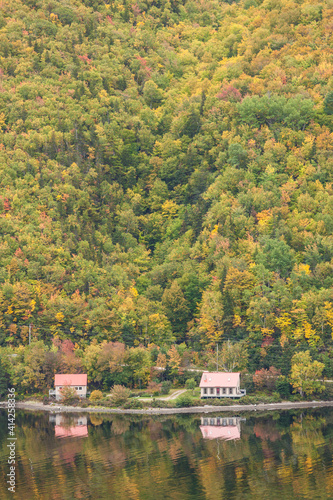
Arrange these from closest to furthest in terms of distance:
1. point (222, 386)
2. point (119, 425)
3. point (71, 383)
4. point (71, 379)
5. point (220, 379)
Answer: point (119, 425), point (222, 386), point (220, 379), point (71, 383), point (71, 379)

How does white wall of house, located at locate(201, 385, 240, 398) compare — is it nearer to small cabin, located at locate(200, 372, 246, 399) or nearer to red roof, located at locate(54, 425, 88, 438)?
small cabin, located at locate(200, 372, 246, 399)

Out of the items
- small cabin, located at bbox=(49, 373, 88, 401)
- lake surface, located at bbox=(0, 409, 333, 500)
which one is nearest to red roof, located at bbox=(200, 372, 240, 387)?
lake surface, located at bbox=(0, 409, 333, 500)

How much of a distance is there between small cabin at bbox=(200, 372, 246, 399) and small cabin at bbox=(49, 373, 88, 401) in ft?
58.2

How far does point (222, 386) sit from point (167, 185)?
6911 centimetres

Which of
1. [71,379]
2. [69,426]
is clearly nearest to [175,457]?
[69,426]

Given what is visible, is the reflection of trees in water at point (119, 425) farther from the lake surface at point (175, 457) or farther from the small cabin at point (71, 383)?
the small cabin at point (71, 383)

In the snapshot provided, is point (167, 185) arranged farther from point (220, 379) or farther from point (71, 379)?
point (220, 379)

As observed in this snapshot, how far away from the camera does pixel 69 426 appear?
336ft

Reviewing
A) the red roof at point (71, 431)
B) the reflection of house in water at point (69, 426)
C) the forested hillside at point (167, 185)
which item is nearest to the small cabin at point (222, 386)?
the forested hillside at point (167, 185)

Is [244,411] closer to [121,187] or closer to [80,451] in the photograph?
[80,451]

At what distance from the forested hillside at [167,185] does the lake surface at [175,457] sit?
21.5 m

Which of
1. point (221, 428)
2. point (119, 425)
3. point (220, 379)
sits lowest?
point (221, 428)

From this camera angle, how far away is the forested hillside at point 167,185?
422ft

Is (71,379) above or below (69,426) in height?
above
